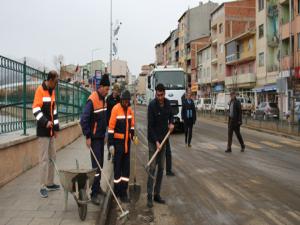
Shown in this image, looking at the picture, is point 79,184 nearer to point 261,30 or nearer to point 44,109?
point 44,109

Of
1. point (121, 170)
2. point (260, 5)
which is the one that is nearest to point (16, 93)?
point (121, 170)

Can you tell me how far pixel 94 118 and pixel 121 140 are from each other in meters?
0.61

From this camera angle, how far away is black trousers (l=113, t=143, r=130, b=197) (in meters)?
8.25

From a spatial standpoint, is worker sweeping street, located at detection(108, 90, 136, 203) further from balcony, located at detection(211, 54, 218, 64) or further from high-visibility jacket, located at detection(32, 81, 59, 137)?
balcony, located at detection(211, 54, 218, 64)

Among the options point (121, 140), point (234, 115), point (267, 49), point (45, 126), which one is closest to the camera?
point (45, 126)

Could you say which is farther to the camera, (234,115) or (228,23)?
(228,23)

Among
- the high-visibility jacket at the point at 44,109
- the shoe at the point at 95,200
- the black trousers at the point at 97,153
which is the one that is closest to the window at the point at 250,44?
the black trousers at the point at 97,153

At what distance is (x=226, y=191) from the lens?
9328 millimetres

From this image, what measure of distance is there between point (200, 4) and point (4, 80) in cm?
9073

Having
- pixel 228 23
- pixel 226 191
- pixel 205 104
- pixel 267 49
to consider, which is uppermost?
pixel 228 23

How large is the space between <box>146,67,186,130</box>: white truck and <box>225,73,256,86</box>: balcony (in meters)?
30.7

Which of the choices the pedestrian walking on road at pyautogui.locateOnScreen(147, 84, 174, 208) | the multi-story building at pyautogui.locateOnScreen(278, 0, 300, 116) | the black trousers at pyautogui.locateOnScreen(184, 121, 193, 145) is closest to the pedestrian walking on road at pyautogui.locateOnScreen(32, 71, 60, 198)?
the pedestrian walking on road at pyautogui.locateOnScreen(147, 84, 174, 208)

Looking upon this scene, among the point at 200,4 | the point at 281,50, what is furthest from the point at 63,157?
the point at 200,4

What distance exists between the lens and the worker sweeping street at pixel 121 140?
822cm
